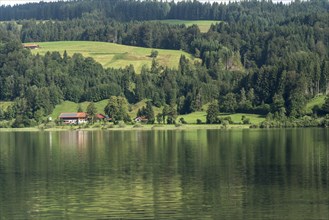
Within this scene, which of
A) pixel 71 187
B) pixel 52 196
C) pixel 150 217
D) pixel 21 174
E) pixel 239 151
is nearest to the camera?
pixel 150 217

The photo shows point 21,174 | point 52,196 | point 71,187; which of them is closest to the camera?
point 52,196

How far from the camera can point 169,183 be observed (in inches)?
2832

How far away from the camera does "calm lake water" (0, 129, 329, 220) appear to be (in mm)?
56031

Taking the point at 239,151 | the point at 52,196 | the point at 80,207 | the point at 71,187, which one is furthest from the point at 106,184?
the point at 239,151

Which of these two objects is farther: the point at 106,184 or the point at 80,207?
the point at 106,184

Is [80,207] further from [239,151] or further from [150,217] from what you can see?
[239,151]

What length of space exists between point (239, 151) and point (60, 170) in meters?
33.1

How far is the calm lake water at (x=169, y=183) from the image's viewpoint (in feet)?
184

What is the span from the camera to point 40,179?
7806 centimetres

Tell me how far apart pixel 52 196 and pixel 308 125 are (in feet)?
471

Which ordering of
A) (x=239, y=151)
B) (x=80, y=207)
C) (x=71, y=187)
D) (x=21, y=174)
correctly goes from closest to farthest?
(x=80, y=207), (x=71, y=187), (x=21, y=174), (x=239, y=151)

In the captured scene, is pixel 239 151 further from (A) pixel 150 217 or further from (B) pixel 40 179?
(A) pixel 150 217

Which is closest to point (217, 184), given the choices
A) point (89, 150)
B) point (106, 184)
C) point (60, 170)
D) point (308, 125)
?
point (106, 184)

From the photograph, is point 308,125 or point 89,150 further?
point 308,125
